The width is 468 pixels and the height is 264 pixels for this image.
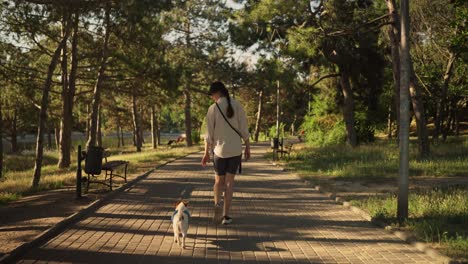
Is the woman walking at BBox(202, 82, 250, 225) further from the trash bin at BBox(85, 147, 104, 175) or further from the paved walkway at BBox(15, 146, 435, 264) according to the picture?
the trash bin at BBox(85, 147, 104, 175)

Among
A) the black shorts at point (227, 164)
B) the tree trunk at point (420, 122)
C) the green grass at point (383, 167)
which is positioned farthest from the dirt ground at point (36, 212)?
the tree trunk at point (420, 122)

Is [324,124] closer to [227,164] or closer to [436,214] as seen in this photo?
[436,214]

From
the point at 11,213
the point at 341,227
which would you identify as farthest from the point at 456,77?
the point at 11,213

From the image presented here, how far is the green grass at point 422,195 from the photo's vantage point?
6.37 meters

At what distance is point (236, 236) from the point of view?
6.59 meters

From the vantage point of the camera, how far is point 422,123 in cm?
1927

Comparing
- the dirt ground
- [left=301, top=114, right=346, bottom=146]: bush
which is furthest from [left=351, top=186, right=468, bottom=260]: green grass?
[left=301, top=114, right=346, bottom=146]: bush

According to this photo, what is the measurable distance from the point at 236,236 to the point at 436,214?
3388 mm

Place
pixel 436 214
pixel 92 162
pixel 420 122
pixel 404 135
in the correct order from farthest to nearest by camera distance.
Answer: pixel 420 122 < pixel 92 162 < pixel 436 214 < pixel 404 135

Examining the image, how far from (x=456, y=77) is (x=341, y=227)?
2927cm

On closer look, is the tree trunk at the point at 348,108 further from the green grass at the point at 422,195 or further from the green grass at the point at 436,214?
the green grass at the point at 436,214

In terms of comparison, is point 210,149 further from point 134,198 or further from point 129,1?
point 129,1

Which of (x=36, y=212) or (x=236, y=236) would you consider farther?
(x=36, y=212)

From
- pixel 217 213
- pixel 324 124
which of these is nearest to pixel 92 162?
pixel 217 213
